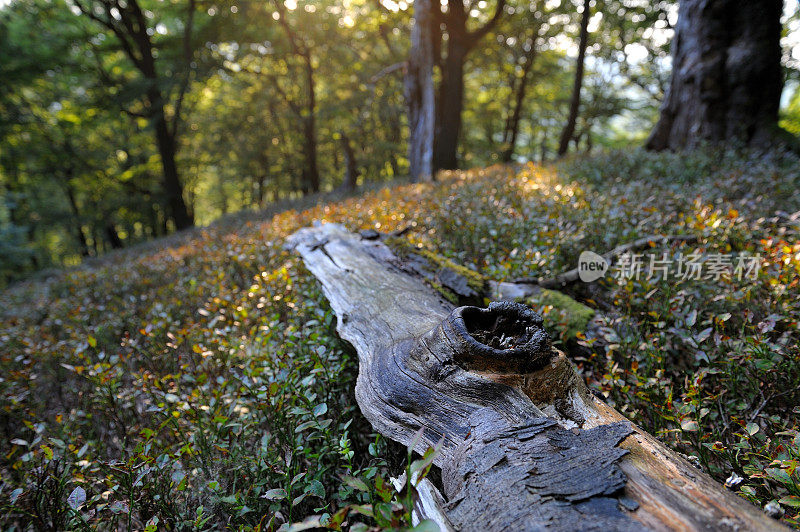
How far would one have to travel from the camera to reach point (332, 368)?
2791 mm

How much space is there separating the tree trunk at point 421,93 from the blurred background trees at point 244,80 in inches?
9.3

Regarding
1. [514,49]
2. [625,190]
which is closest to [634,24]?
[514,49]

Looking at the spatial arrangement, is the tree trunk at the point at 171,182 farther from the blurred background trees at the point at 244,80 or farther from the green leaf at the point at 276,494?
the green leaf at the point at 276,494

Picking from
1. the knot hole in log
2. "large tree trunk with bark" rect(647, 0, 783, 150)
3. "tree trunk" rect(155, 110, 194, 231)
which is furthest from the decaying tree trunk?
"tree trunk" rect(155, 110, 194, 231)

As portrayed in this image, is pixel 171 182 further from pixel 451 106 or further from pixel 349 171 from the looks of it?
pixel 451 106

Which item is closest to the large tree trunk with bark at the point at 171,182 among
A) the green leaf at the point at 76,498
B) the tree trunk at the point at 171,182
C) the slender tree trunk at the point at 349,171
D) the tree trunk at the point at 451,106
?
the tree trunk at the point at 171,182

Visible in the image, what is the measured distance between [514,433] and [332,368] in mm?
1542

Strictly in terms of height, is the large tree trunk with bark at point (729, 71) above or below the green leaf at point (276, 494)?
above

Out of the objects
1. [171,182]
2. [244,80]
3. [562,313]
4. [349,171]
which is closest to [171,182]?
[171,182]

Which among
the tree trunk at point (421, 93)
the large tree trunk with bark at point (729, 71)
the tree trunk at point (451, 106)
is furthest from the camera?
the tree trunk at point (451, 106)

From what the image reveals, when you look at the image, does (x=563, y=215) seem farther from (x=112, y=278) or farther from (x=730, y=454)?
(x=112, y=278)

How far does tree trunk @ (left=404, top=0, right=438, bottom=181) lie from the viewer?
10672 mm

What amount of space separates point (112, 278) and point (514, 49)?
17613 mm

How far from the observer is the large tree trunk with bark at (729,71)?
24.5 feet
